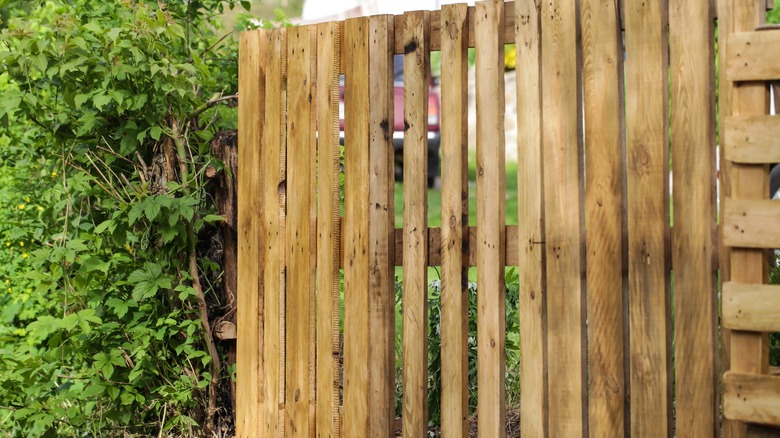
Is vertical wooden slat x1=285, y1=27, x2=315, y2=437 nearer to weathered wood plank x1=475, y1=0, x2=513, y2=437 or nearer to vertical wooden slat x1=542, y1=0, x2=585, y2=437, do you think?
weathered wood plank x1=475, y1=0, x2=513, y2=437

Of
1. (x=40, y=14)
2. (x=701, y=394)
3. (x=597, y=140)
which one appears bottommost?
(x=701, y=394)

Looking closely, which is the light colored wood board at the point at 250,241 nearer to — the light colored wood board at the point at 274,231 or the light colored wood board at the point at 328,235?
the light colored wood board at the point at 274,231

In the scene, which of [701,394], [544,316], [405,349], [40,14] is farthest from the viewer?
[40,14]

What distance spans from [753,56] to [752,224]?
563 millimetres

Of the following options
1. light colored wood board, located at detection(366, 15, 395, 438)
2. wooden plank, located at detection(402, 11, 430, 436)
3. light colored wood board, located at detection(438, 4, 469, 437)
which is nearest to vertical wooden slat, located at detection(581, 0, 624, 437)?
light colored wood board, located at detection(438, 4, 469, 437)

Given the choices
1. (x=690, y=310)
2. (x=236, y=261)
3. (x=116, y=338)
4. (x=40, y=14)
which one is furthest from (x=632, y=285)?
(x=40, y=14)

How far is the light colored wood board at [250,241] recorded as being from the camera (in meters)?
4.32

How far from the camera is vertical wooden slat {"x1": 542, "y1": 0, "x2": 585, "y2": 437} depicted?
3.33 m

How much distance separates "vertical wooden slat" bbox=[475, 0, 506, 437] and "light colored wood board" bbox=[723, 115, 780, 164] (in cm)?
83

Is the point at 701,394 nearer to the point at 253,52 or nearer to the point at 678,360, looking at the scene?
the point at 678,360

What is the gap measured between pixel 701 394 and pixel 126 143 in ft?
9.58

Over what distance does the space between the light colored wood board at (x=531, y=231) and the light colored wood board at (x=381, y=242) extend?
63 cm

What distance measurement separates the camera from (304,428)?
13.5ft

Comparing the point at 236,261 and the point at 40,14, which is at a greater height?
the point at 40,14
